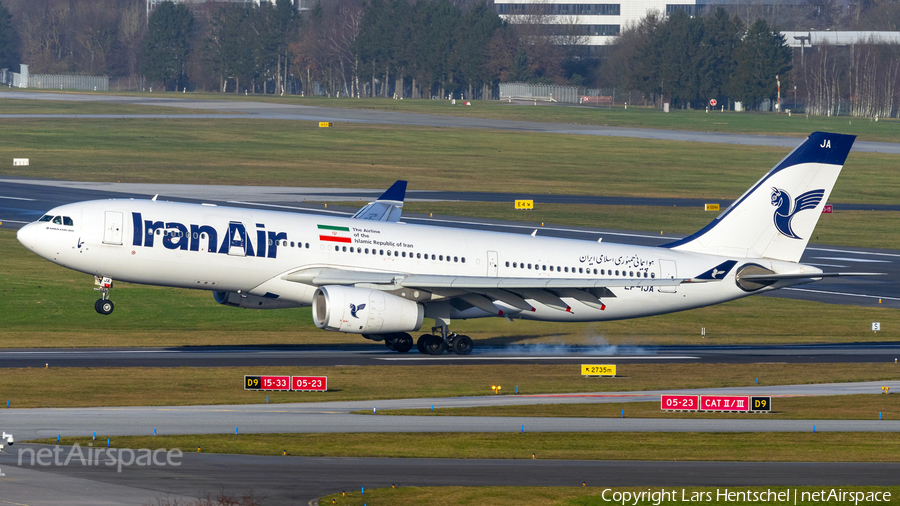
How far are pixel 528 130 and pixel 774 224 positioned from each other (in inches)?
4477

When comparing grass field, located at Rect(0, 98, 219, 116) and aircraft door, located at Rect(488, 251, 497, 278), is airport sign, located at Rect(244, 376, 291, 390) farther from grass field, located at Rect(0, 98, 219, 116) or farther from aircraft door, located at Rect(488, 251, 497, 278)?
grass field, located at Rect(0, 98, 219, 116)

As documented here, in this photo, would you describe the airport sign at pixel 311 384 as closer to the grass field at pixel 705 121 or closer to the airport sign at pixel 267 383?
the airport sign at pixel 267 383

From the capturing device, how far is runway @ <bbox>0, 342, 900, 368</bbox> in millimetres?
43969

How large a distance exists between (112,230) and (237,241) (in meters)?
4.59

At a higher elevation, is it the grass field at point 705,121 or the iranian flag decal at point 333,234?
the grass field at point 705,121

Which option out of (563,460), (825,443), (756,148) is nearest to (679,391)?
(825,443)

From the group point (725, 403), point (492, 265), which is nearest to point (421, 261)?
point (492, 265)

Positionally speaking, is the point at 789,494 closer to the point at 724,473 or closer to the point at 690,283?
the point at 724,473

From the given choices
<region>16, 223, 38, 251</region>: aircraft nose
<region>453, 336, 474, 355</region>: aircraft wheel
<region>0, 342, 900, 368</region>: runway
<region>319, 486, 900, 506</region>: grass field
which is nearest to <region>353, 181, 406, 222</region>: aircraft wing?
<region>0, 342, 900, 368</region>: runway

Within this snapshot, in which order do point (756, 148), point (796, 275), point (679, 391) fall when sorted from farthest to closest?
point (756, 148)
point (796, 275)
point (679, 391)

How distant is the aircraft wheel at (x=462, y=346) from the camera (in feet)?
158

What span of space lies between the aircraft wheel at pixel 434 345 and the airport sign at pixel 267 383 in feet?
33.5

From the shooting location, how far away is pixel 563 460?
29.4 m

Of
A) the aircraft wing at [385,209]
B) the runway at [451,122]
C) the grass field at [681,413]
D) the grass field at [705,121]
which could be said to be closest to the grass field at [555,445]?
the grass field at [681,413]
